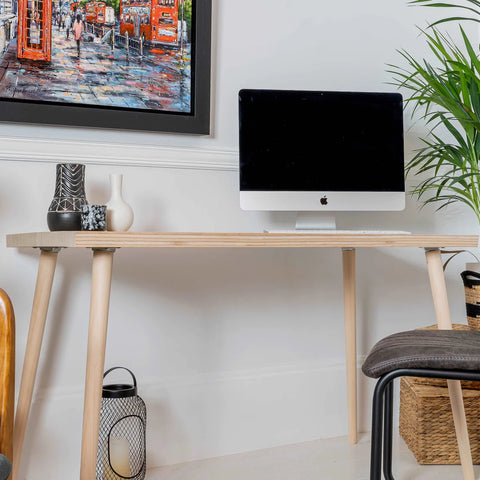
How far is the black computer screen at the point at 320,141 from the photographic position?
1855 millimetres

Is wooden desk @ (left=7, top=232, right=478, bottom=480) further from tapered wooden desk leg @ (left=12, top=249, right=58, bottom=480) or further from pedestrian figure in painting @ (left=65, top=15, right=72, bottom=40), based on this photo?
pedestrian figure in painting @ (left=65, top=15, right=72, bottom=40)

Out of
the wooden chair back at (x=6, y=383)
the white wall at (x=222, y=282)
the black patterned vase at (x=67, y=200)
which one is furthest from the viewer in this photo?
the white wall at (x=222, y=282)

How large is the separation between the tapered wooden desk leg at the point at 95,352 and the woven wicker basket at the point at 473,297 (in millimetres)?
1194

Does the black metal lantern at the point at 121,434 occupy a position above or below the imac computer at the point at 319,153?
below

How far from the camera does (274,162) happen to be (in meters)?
1.86

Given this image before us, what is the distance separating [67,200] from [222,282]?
0.63 meters

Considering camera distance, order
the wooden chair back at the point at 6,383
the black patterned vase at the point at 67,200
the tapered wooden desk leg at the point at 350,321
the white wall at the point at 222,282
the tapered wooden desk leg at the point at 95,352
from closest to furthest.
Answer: the wooden chair back at the point at 6,383
the tapered wooden desk leg at the point at 95,352
the black patterned vase at the point at 67,200
the white wall at the point at 222,282
the tapered wooden desk leg at the point at 350,321

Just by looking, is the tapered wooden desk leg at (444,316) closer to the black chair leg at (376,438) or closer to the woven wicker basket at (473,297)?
the woven wicker basket at (473,297)

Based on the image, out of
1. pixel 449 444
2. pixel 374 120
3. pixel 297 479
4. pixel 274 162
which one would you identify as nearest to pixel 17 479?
pixel 297 479

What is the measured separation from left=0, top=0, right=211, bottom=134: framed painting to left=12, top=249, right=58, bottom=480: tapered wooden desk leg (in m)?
0.44

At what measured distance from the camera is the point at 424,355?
3.82 ft

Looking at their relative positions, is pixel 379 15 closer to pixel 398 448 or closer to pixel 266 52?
pixel 266 52

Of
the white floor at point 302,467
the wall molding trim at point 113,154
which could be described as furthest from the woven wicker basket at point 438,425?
the wall molding trim at point 113,154

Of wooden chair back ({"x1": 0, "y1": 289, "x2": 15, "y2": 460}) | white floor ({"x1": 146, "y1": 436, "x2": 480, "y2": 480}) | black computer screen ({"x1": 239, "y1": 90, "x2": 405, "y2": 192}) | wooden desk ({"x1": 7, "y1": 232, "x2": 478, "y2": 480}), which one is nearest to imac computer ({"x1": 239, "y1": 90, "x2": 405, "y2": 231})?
black computer screen ({"x1": 239, "y1": 90, "x2": 405, "y2": 192})
